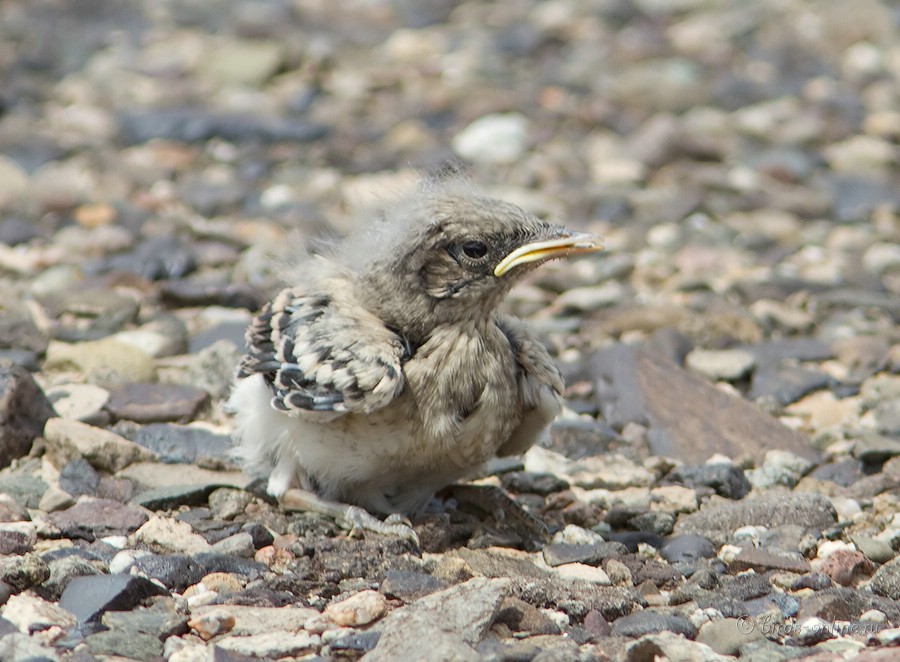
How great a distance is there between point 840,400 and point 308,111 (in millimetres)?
5771

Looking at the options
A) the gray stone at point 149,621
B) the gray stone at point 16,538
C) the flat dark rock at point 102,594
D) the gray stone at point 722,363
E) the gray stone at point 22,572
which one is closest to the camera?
the gray stone at point 149,621

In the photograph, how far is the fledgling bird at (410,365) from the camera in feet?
16.8

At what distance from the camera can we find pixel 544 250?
5156mm

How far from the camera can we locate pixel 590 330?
25.5 ft

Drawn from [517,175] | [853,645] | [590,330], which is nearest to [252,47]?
[517,175]

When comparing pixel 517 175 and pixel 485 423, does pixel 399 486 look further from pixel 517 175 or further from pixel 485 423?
pixel 517 175

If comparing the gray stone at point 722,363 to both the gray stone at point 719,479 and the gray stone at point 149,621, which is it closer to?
the gray stone at point 719,479

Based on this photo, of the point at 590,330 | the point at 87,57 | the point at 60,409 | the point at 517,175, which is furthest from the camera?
the point at 87,57

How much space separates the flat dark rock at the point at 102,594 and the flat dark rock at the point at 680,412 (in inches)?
107

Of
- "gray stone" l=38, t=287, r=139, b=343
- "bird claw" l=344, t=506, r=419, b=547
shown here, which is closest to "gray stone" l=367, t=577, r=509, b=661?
"bird claw" l=344, t=506, r=419, b=547

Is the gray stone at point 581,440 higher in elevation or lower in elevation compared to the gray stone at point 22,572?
lower

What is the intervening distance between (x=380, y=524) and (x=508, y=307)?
3127 mm

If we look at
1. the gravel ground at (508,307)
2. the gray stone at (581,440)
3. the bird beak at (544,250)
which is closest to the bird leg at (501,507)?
the gravel ground at (508,307)

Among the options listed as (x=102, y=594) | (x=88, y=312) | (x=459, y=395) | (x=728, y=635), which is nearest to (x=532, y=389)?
(x=459, y=395)
